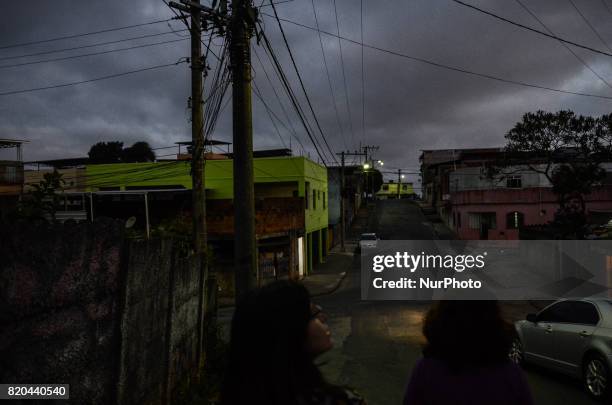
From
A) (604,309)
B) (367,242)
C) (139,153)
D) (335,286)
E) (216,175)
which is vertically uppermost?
(139,153)

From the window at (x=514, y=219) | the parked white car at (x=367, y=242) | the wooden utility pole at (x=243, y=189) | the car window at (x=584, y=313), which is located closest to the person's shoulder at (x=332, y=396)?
the wooden utility pole at (x=243, y=189)

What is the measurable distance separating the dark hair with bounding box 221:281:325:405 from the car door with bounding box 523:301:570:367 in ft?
26.9

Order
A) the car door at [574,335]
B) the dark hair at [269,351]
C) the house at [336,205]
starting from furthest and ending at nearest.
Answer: the house at [336,205], the car door at [574,335], the dark hair at [269,351]

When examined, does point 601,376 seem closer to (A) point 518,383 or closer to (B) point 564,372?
(B) point 564,372

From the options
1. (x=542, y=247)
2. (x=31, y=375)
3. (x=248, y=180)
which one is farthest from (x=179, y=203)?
(x=31, y=375)

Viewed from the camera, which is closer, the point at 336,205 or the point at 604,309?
the point at 604,309

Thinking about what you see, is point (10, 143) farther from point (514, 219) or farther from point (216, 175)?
point (514, 219)

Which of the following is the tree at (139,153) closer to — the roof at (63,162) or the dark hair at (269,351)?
the roof at (63,162)

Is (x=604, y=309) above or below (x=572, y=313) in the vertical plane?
above

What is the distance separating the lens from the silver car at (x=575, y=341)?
731 cm

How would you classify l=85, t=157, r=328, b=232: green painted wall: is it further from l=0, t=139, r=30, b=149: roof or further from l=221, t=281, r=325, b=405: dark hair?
l=221, t=281, r=325, b=405: dark hair

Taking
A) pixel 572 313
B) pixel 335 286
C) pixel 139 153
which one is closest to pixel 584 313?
pixel 572 313

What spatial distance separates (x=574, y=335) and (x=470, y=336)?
6.66 meters

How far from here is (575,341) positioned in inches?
314
